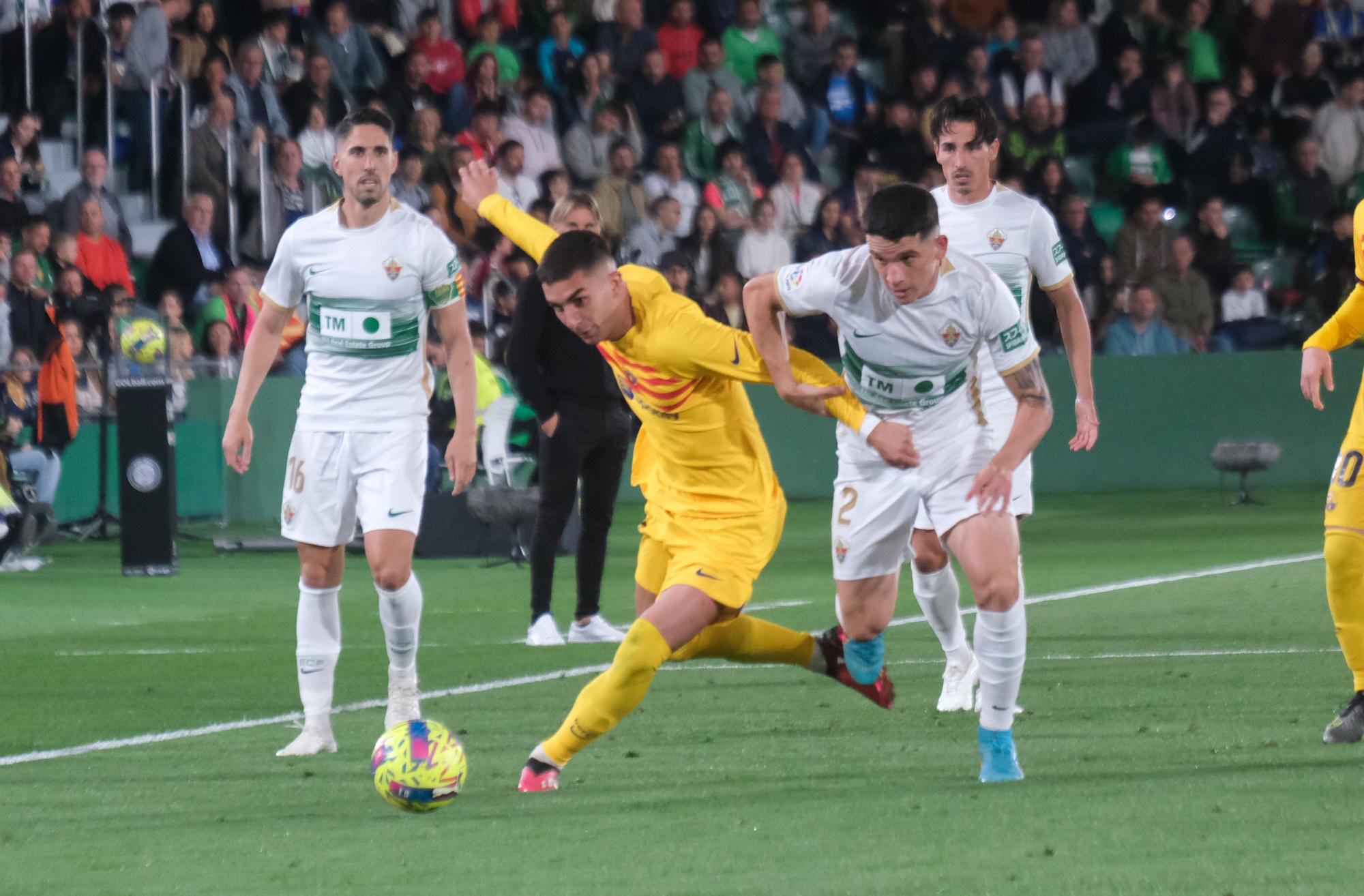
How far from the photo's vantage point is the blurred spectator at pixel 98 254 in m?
17.4

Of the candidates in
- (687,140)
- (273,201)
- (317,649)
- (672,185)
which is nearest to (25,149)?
(273,201)

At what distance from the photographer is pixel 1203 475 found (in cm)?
2002

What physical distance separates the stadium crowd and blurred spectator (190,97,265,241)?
0.03 metres

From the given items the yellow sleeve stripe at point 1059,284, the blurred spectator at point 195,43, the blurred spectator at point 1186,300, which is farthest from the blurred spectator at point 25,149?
the yellow sleeve stripe at point 1059,284

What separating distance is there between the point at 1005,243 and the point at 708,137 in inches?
536

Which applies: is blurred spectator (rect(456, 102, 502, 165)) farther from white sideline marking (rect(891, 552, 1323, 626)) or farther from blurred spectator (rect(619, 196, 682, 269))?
white sideline marking (rect(891, 552, 1323, 626))

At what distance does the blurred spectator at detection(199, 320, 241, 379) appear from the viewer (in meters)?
17.4

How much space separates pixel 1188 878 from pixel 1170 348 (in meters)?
15.9

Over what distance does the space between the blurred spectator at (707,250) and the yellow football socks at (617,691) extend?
12.8 meters

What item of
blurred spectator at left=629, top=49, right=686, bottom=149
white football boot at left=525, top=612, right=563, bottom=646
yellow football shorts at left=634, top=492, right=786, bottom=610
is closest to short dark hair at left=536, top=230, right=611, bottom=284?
yellow football shorts at left=634, top=492, right=786, bottom=610

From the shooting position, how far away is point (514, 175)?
18844 millimetres

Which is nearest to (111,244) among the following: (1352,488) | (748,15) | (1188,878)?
(748,15)

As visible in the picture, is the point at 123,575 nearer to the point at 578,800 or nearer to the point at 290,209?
the point at 290,209

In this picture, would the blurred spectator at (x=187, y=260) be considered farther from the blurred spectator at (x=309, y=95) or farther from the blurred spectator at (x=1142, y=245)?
the blurred spectator at (x=1142, y=245)
